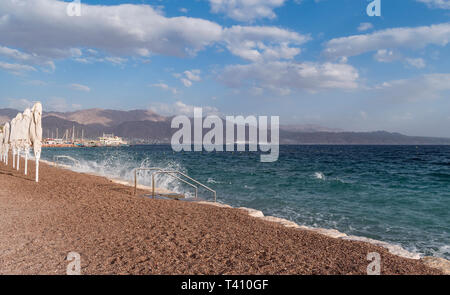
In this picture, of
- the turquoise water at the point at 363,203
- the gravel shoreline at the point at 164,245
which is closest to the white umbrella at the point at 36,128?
the gravel shoreline at the point at 164,245

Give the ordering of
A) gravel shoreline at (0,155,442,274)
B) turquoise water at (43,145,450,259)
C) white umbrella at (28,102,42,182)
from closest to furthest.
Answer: gravel shoreline at (0,155,442,274) → turquoise water at (43,145,450,259) → white umbrella at (28,102,42,182)

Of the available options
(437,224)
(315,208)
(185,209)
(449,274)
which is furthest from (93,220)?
(437,224)

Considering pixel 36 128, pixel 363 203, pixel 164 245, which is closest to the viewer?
pixel 164 245

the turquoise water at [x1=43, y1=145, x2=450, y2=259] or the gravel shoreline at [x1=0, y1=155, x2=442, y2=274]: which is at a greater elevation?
the gravel shoreline at [x1=0, y1=155, x2=442, y2=274]

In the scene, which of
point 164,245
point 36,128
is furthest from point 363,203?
point 36,128

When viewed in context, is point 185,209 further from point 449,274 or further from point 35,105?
point 35,105

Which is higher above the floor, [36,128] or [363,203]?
[36,128]

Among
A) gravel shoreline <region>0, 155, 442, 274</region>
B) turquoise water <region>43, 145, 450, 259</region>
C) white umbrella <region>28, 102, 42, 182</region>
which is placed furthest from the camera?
white umbrella <region>28, 102, 42, 182</region>

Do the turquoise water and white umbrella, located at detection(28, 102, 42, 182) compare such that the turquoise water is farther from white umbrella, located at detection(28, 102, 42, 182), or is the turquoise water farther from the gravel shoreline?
white umbrella, located at detection(28, 102, 42, 182)

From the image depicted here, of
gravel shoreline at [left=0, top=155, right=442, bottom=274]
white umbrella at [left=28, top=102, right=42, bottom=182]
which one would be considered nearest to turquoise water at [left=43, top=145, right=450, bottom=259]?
gravel shoreline at [left=0, top=155, right=442, bottom=274]

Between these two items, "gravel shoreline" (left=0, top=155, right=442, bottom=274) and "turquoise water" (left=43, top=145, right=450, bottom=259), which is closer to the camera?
"gravel shoreline" (left=0, top=155, right=442, bottom=274)

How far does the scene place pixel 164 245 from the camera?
514 centimetres

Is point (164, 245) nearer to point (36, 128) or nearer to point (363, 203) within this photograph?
point (363, 203)

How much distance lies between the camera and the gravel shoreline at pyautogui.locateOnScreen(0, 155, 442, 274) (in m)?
4.23
